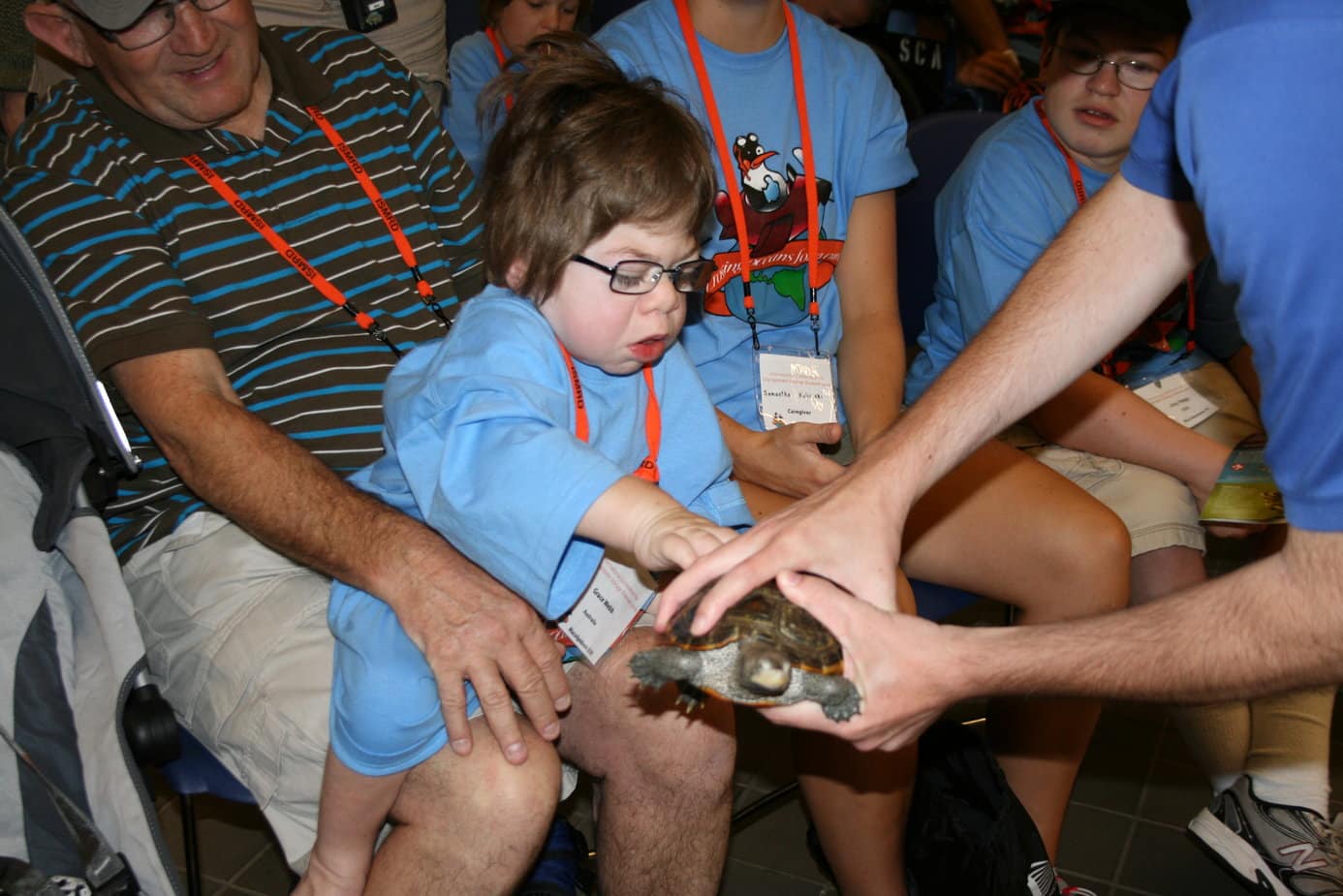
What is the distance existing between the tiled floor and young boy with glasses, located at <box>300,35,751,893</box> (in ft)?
2.76

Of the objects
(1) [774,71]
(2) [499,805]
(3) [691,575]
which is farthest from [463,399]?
(1) [774,71]

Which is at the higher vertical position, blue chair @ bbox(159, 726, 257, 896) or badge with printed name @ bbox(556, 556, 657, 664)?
badge with printed name @ bbox(556, 556, 657, 664)

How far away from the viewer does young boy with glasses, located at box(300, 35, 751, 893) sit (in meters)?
1.71

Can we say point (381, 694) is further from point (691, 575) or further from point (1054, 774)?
point (1054, 774)

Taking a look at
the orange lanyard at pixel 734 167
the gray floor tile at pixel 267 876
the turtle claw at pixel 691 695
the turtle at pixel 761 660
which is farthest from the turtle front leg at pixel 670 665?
the gray floor tile at pixel 267 876

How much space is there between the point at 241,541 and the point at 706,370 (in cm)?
101

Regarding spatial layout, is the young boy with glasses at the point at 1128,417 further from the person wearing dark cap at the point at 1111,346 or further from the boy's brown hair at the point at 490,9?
the boy's brown hair at the point at 490,9

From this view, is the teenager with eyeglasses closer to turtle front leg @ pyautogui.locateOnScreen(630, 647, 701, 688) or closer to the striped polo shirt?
the striped polo shirt

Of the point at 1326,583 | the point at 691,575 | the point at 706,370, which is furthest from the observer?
the point at 706,370

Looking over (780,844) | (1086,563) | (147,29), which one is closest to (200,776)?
(147,29)

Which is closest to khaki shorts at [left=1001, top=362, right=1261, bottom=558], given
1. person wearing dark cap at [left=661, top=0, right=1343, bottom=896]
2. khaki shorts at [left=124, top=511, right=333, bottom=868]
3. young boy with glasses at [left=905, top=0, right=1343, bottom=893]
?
young boy with glasses at [left=905, top=0, right=1343, bottom=893]

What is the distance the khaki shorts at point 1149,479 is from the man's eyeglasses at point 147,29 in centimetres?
196

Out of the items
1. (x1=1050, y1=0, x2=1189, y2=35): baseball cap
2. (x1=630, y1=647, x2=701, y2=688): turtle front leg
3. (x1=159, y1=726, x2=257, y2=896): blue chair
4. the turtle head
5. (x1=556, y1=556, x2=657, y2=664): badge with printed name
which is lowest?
(x1=159, y1=726, x2=257, y2=896): blue chair

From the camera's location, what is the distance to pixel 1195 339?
9.93 ft
